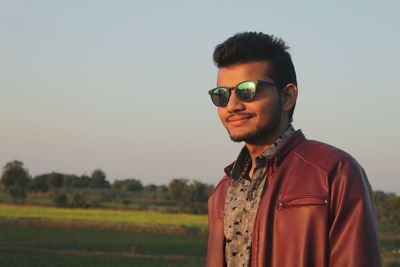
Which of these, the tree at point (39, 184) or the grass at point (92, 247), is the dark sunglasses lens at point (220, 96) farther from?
the tree at point (39, 184)

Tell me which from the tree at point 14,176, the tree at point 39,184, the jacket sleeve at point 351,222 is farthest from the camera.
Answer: the tree at point 39,184

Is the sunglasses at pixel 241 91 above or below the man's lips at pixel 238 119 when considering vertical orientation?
above

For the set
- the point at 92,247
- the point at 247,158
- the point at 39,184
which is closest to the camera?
the point at 247,158

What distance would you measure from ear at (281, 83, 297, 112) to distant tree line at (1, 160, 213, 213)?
201ft

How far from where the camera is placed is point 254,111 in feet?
8.57

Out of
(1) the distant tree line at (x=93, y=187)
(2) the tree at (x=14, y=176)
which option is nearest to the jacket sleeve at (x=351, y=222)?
(1) the distant tree line at (x=93, y=187)

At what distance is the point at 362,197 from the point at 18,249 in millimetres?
26727

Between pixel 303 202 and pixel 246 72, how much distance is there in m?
0.62

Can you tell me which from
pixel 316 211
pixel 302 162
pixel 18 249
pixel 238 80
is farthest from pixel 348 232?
pixel 18 249

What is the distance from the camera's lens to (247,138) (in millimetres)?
2658

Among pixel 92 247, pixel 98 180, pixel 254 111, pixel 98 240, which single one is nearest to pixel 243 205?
pixel 254 111

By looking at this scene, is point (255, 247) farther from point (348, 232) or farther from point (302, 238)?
point (348, 232)

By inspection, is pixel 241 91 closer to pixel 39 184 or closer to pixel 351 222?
pixel 351 222

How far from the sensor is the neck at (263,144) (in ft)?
8.73
